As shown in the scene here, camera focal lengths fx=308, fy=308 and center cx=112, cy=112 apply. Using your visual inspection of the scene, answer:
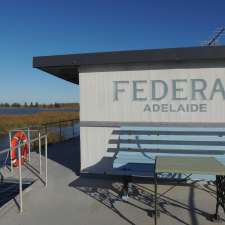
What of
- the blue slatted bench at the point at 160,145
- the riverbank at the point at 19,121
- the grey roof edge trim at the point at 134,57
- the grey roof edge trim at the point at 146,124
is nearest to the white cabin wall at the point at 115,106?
the grey roof edge trim at the point at 146,124

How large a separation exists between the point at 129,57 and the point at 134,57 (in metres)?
0.11

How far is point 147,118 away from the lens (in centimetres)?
702

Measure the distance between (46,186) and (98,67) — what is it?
2.94 meters

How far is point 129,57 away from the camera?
Result: 21.8 ft

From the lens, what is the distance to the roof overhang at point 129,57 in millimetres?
6277

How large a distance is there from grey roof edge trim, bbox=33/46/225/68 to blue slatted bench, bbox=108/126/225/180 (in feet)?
5.01

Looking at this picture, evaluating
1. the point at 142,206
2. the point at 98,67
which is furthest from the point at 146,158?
the point at 98,67

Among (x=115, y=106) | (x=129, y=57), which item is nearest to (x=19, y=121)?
(x=115, y=106)

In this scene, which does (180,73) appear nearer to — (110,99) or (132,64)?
(132,64)

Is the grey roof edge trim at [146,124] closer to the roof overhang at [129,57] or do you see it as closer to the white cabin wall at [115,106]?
the white cabin wall at [115,106]

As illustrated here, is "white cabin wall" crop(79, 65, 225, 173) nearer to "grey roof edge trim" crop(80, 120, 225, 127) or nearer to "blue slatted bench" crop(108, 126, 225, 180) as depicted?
"grey roof edge trim" crop(80, 120, 225, 127)

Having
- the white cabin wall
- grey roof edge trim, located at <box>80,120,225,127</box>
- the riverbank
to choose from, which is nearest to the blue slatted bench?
grey roof edge trim, located at <box>80,120,225,127</box>

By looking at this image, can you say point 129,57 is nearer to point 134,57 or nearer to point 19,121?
point 134,57

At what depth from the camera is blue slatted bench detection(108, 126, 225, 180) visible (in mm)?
6363
